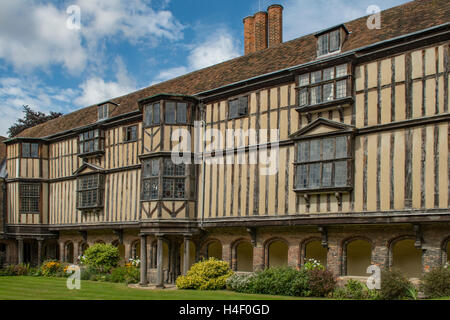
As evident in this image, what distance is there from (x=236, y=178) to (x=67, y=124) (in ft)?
48.1

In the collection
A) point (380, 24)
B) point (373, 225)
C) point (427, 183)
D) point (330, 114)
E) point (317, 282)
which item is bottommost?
point (317, 282)

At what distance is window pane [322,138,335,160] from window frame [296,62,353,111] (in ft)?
3.94

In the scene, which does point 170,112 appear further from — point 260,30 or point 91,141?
point 260,30

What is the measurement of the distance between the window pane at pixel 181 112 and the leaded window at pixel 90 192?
6.73 meters

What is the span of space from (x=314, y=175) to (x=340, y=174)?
0.94 metres

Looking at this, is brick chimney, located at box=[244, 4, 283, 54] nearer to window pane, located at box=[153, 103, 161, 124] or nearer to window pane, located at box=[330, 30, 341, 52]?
window pane, located at box=[330, 30, 341, 52]

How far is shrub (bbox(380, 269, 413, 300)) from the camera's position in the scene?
550 inches

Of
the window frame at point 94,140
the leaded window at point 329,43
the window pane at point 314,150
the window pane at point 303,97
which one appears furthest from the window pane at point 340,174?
the window frame at point 94,140

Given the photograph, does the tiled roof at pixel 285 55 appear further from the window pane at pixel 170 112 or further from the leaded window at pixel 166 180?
the leaded window at pixel 166 180

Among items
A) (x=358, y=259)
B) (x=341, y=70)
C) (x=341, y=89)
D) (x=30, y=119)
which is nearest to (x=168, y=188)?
(x=341, y=89)

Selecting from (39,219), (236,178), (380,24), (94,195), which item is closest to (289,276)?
(236,178)

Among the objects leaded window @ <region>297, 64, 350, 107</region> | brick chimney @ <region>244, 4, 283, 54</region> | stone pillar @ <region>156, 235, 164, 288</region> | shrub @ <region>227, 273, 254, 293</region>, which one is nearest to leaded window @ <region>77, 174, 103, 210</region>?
stone pillar @ <region>156, 235, 164, 288</region>

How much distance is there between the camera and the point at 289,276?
1605cm
